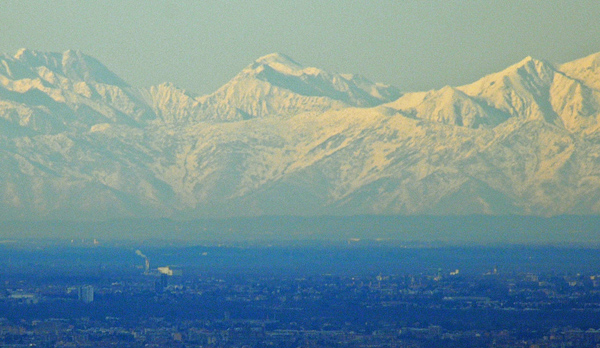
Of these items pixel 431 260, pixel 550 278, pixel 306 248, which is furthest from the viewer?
pixel 306 248

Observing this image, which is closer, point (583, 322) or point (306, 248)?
point (583, 322)

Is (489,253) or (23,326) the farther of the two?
(489,253)

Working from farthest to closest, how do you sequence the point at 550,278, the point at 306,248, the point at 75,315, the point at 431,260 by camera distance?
the point at 306,248
the point at 431,260
the point at 550,278
the point at 75,315

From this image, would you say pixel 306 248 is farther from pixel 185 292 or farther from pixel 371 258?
pixel 185 292

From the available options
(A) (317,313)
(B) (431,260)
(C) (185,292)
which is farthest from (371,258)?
(A) (317,313)

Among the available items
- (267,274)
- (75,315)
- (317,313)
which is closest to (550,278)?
(267,274)

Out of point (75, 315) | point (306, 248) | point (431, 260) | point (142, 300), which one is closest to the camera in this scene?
point (75, 315)

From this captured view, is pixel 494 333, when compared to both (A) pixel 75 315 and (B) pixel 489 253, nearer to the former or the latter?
(A) pixel 75 315

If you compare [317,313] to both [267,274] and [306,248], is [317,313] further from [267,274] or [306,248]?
[306,248]
